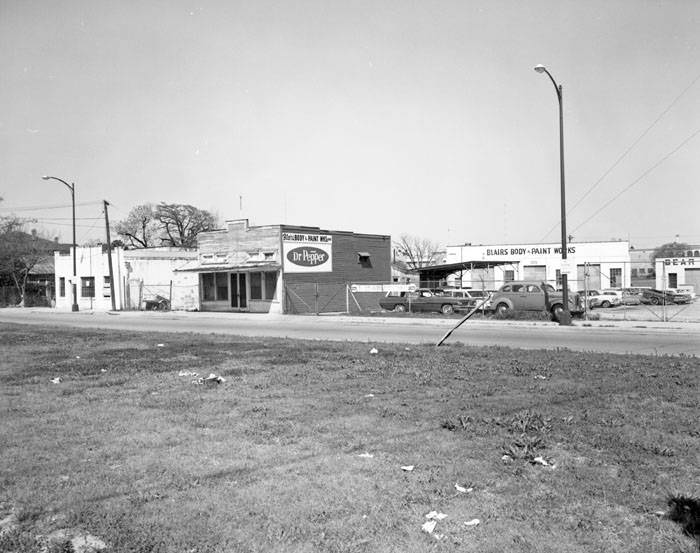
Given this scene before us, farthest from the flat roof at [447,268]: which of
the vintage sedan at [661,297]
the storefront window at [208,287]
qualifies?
the storefront window at [208,287]

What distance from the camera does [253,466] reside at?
5238 mm

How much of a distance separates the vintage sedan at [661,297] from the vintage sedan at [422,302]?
1677cm

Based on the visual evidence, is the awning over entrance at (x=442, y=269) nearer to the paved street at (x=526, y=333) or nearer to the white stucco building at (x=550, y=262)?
the white stucco building at (x=550, y=262)

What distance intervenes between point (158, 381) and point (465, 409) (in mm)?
5035

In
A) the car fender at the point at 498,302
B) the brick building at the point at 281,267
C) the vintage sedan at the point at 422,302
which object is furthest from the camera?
the brick building at the point at 281,267

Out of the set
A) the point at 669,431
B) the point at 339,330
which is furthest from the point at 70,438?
the point at 339,330

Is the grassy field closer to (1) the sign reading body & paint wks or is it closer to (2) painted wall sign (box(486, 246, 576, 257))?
(1) the sign reading body & paint wks

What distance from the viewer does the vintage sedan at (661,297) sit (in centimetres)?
3950

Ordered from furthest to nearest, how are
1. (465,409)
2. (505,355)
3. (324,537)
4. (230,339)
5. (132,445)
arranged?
(230,339), (505,355), (465,409), (132,445), (324,537)

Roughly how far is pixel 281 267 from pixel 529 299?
13680mm

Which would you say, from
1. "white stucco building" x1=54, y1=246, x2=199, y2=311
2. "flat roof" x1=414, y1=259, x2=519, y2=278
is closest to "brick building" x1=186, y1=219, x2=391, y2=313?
"white stucco building" x1=54, y1=246, x2=199, y2=311

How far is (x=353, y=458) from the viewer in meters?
5.44

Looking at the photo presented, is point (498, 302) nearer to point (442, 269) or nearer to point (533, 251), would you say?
point (442, 269)

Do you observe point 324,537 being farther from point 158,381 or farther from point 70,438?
point 158,381
